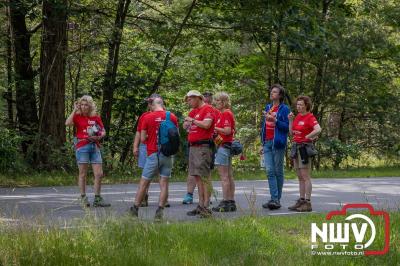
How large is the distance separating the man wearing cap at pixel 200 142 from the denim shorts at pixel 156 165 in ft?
1.52

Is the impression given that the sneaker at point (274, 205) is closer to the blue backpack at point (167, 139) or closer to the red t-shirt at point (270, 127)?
the red t-shirt at point (270, 127)

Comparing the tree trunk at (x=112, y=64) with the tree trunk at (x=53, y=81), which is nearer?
the tree trunk at (x=53, y=81)

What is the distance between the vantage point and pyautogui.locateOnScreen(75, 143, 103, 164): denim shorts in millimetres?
10805

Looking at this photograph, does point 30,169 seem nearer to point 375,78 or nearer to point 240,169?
point 240,169

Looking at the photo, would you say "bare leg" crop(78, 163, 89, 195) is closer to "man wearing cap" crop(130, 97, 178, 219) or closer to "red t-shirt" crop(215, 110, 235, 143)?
"man wearing cap" crop(130, 97, 178, 219)

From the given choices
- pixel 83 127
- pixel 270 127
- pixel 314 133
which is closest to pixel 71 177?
pixel 83 127

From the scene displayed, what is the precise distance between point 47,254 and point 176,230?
5.80 feet

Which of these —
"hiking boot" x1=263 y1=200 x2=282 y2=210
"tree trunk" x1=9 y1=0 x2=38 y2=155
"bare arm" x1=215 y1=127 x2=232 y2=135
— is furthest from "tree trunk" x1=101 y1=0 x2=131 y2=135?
"hiking boot" x1=263 y1=200 x2=282 y2=210

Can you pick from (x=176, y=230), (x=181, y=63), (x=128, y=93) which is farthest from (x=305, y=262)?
(x=181, y=63)

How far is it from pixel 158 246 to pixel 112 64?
14.1 m

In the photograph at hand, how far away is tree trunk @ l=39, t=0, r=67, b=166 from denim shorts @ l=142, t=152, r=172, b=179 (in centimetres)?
966

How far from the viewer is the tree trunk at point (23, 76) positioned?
65.1ft

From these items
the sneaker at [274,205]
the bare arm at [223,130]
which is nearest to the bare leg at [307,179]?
the sneaker at [274,205]

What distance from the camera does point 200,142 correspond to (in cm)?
966
